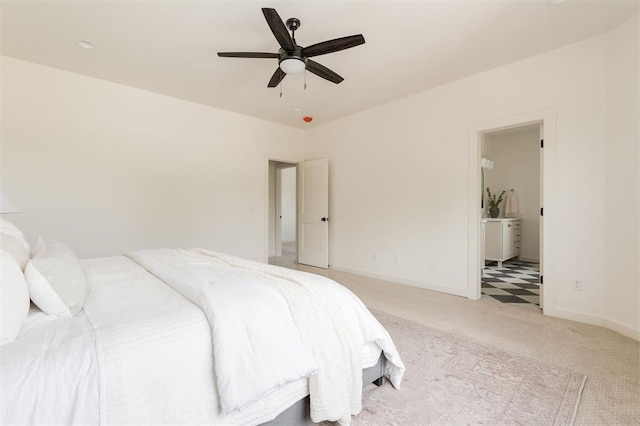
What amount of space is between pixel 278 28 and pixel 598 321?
12.3 feet

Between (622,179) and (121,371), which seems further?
(622,179)

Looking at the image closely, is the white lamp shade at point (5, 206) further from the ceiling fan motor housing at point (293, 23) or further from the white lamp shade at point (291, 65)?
the ceiling fan motor housing at point (293, 23)

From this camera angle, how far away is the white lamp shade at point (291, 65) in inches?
92.4

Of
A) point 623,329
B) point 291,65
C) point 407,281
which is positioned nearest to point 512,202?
point 407,281

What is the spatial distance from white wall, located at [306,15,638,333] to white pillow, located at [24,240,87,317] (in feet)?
12.2

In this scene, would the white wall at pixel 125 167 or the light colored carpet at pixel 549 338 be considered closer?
the light colored carpet at pixel 549 338

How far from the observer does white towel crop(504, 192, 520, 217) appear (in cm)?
601

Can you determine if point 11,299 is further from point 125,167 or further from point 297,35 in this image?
point 125,167

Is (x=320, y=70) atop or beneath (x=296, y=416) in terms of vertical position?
atop

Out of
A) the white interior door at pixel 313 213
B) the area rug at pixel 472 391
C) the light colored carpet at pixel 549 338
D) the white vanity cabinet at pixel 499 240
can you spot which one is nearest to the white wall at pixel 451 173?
the white interior door at pixel 313 213

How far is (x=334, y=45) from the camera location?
7.33 feet

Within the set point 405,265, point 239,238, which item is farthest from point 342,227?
point 239,238

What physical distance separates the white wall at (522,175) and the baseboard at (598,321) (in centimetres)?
347

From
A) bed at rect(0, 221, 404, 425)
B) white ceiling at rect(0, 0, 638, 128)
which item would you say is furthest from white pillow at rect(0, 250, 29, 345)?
white ceiling at rect(0, 0, 638, 128)
